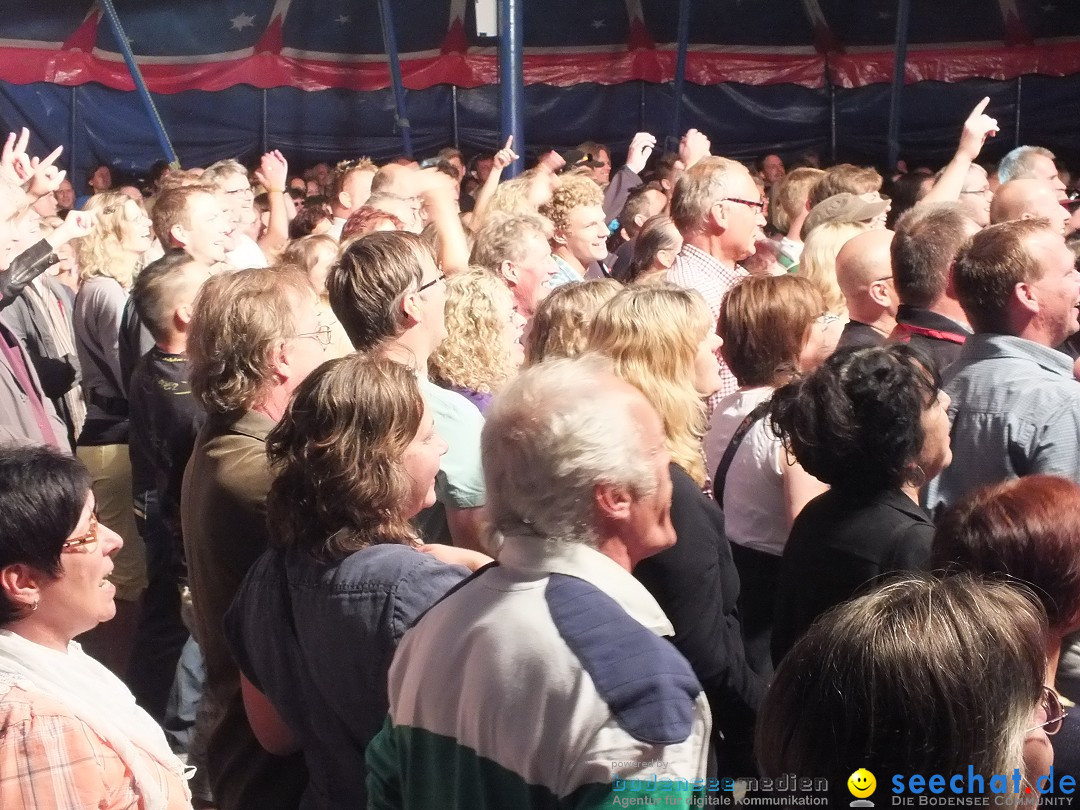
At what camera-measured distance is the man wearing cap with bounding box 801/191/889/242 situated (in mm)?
4805

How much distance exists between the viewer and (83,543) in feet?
6.30

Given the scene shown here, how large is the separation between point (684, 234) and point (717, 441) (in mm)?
1811

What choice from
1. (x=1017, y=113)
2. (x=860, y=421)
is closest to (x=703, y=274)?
(x=860, y=421)

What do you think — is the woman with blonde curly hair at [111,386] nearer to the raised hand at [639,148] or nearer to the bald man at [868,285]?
the bald man at [868,285]

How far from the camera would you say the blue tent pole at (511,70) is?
818 centimetres

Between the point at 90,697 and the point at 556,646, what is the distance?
0.81 meters

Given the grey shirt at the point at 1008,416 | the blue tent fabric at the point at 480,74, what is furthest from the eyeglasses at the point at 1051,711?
the blue tent fabric at the point at 480,74

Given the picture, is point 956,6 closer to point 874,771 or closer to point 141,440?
point 141,440

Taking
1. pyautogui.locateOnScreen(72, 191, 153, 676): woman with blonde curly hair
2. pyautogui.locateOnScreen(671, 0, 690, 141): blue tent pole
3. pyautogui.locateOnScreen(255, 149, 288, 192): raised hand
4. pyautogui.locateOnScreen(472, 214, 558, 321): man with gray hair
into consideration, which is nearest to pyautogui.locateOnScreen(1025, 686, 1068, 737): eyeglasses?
pyautogui.locateOnScreen(472, 214, 558, 321): man with gray hair

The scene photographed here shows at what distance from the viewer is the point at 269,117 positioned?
15148 millimetres

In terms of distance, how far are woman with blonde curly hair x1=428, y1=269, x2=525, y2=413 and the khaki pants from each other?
1723mm

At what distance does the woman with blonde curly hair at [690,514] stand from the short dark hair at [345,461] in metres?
0.48

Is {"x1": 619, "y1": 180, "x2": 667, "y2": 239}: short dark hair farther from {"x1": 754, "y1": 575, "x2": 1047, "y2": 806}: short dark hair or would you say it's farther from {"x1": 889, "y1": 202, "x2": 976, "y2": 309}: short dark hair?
{"x1": 754, "y1": 575, "x2": 1047, "y2": 806}: short dark hair

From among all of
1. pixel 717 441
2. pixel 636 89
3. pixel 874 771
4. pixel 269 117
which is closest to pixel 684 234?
pixel 717 441
